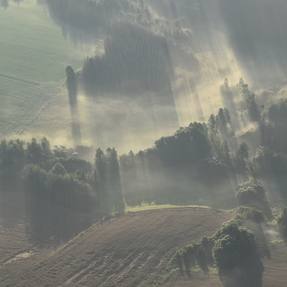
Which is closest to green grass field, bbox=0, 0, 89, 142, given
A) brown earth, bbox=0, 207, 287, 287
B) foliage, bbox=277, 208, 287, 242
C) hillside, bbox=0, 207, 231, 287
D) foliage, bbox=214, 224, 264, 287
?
hillside, bbox=0, 207, 231, 287

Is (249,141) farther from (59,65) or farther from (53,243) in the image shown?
(59,65)

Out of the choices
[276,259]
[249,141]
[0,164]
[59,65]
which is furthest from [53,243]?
[59,65]

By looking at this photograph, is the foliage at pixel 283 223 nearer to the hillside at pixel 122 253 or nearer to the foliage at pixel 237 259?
the hillside at pixel 122 253

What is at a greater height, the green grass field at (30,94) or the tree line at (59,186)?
the green grass field at (30,94)

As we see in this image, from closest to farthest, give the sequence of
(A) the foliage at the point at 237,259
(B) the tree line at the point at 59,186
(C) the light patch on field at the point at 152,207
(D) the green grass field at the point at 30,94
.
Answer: (A) the foliage at the point at 237,259, (B) the tree line at the point at 59,186, (C) the light patch on field at the point at 152,207, (D) the green grass field at the point at 30,94

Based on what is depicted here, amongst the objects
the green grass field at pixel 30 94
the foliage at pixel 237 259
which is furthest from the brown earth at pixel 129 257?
the green grass field at pixel 30 94

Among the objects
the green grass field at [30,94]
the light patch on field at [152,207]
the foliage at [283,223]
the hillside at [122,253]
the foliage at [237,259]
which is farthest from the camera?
the green grass field at [30,94]

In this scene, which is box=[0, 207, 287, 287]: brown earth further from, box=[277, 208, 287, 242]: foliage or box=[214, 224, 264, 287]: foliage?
box=[277, 208, 287, 242]: foliage

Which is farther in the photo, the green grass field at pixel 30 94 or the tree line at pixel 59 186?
the green grass field at pixel 30 94

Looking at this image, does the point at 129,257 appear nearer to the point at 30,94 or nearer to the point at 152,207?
the point at 152,207
